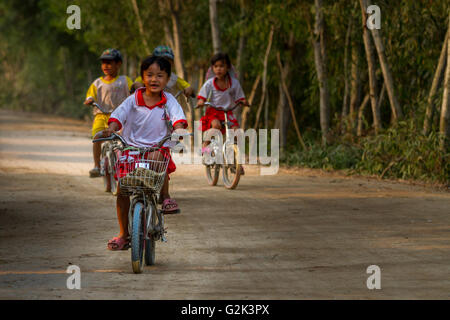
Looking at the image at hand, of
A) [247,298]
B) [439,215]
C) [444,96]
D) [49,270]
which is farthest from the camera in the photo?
[444,96]

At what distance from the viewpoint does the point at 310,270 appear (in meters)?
6.49

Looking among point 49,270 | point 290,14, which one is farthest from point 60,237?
point 290,14

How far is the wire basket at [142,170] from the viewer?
20.8ft

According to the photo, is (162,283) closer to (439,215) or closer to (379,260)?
(379,260)

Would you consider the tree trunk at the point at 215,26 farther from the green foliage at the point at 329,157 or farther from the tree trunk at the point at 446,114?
the tree trunk at the point at 446,114

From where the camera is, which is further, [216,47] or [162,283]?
[216,47]

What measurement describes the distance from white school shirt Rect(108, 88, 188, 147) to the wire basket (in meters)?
0.32

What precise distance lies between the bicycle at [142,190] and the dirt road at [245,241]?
8.1 inches

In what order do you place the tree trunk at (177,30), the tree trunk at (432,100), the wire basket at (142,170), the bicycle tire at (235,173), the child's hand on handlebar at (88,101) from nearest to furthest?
1. the wire basket at (142,170)
2. the child's hand on handlebar at (88,101)
3. the bicycle tire at (235,173)
4. the tree trunk at (432,100)
5. the tree trunk at (177,30)

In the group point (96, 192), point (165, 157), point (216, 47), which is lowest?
point (96, 192)

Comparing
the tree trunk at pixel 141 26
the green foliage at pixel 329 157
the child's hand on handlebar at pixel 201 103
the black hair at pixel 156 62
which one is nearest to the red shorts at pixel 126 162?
the black hair at pixel 156 62

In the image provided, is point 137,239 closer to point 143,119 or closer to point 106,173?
point 143,119

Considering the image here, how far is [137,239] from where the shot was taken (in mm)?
6230
